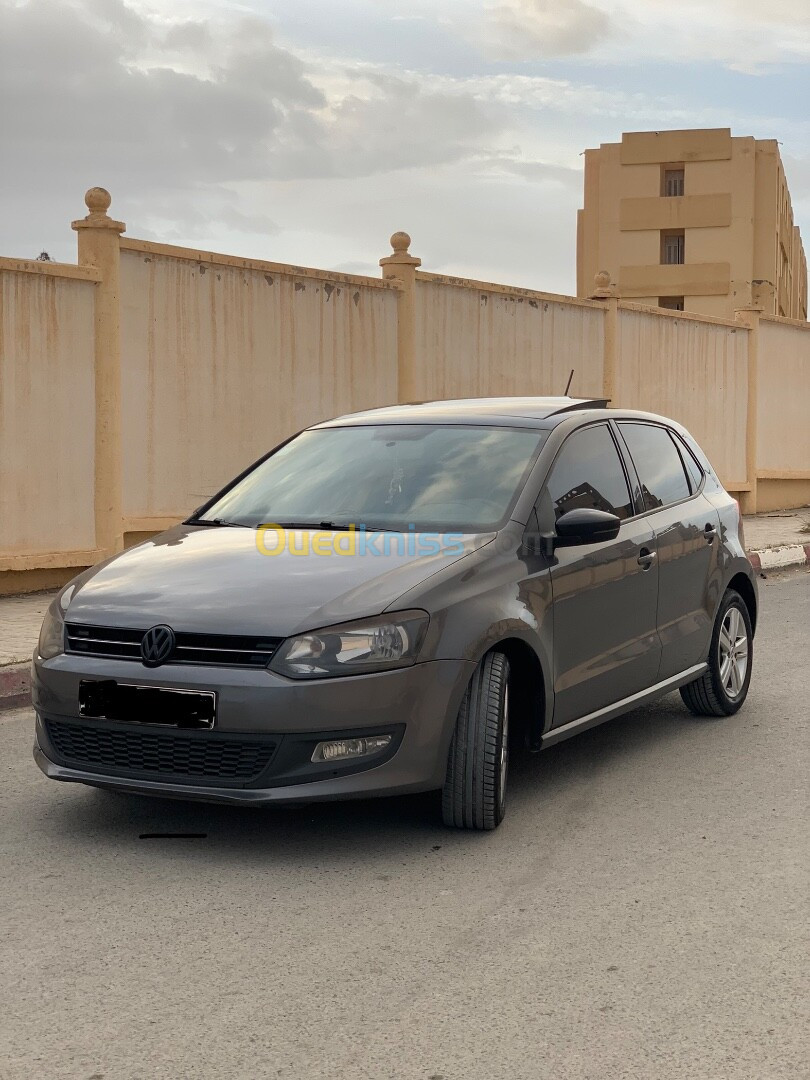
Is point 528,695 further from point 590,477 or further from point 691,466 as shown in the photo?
point 691,466

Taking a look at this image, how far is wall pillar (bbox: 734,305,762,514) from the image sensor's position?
21.5 meters

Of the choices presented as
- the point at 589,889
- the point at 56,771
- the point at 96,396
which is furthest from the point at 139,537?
the point at 589,889

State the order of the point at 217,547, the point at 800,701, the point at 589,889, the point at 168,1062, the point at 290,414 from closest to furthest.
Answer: the point at 168,1062
the point at 589,889
the point at 217,547
the point at 800,701
the point at 290,414

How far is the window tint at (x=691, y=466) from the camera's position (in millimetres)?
7043

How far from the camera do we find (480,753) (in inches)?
190

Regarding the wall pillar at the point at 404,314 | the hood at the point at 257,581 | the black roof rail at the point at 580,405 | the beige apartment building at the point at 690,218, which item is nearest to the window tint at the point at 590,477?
the black roof rail at the point at 580,405

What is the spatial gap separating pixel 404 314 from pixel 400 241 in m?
0.77

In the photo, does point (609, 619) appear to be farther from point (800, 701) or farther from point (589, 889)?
point (800, 701)

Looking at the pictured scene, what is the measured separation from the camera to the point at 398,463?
5.86 m

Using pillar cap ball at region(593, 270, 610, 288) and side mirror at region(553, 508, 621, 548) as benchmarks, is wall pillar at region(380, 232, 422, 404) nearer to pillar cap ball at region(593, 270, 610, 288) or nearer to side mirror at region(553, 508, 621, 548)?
pillar cap ball at region(593, 270, 610, 288)

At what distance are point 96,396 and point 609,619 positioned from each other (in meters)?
6.47

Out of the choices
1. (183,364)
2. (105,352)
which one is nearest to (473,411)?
(105,352)

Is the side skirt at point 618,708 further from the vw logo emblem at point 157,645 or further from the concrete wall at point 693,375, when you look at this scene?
the concrete wall at point 693,375

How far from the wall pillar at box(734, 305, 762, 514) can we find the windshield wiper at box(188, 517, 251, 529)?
16500 millimetres
